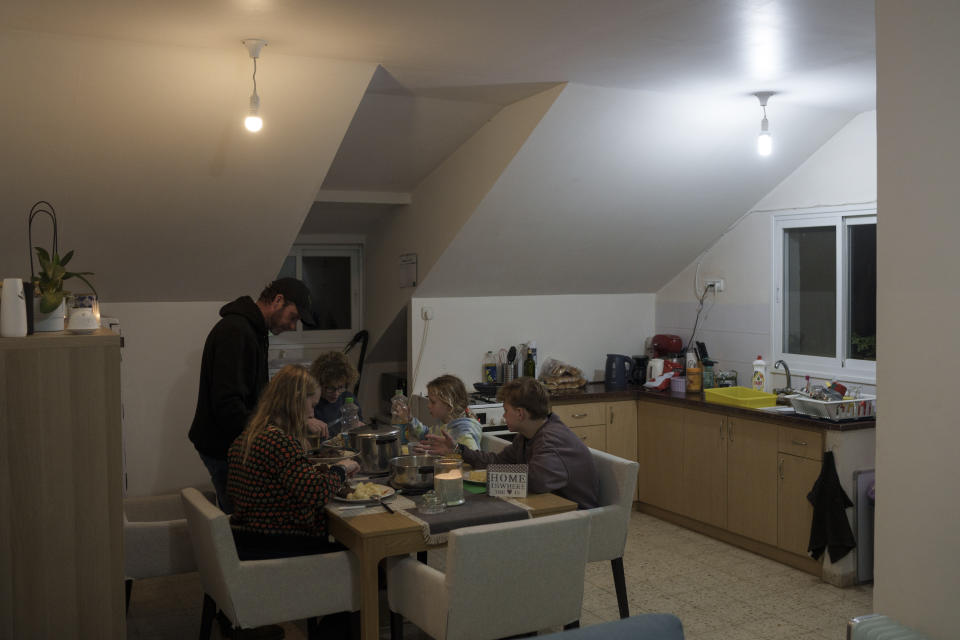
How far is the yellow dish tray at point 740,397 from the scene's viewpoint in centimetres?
493

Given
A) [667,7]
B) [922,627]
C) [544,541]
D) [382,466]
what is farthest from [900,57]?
[382,466]

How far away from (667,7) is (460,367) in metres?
3.07

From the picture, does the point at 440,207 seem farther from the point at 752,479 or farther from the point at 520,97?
the point at 752,479

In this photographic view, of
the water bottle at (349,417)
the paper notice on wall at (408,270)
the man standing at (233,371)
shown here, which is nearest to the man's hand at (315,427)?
the man standing at (233,371)

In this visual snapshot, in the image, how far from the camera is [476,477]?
11.3 ft

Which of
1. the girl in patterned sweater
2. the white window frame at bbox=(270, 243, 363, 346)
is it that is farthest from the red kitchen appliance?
the girl in patterned sweater

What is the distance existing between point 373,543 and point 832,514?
253 cm

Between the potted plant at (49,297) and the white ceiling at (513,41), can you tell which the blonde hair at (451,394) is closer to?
the white ceiling at (513,41)

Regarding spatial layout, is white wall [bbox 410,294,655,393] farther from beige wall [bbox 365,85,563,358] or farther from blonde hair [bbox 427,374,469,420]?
blonde hair [bbox 427,374,469,420]

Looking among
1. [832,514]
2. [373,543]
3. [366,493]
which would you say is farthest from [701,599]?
[373,543]

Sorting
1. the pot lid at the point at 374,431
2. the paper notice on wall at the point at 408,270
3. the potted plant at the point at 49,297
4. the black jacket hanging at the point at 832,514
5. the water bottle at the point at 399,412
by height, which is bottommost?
the black jacket hanging at the point at 832,514

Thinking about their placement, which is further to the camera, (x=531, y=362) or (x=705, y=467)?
(x=531, y=362)

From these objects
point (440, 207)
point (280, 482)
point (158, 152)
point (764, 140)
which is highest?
point (764, 140)

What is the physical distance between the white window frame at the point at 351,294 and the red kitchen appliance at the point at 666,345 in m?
2.13
